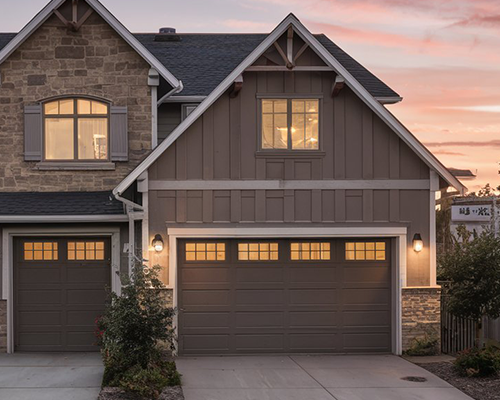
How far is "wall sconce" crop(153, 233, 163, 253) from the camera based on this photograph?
14258 mm

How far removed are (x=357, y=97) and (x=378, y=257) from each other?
3333 mm

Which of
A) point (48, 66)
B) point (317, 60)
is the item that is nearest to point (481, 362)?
point (317, 60)

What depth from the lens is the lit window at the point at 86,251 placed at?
15461mm

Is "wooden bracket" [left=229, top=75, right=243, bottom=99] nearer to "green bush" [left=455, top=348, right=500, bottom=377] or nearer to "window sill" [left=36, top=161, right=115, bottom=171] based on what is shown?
"window sill" [left=36, top=161, right=115, bottom=171]

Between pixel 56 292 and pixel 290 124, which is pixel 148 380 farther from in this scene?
pixel 290 124

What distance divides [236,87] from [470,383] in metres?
6.90

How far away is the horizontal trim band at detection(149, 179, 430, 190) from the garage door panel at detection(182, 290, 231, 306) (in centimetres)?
215

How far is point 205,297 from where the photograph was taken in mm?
14891

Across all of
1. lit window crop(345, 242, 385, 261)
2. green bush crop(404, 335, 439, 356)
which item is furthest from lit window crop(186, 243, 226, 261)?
green bush crop(404, 335, 439, 356)

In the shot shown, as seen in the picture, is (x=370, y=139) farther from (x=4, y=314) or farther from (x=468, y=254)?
(x=4, y=314)

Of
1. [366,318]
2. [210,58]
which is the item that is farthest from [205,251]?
[210,58]

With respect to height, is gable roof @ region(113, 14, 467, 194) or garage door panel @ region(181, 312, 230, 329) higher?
gable roof @ region(113, 14, 467, 194)

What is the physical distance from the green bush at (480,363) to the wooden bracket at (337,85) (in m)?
5.59

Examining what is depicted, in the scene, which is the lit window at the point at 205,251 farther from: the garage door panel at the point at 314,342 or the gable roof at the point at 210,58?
the gable roof at the point at 210,58
